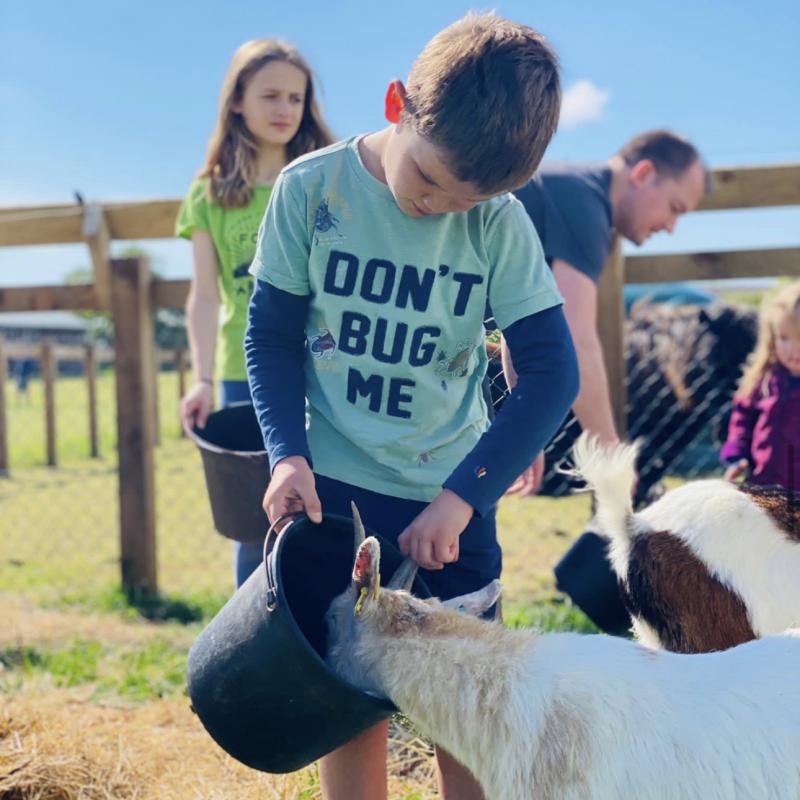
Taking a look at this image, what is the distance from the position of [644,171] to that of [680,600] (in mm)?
1583

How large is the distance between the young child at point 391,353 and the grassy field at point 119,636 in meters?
0.83

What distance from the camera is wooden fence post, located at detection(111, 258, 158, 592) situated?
16.0 ft

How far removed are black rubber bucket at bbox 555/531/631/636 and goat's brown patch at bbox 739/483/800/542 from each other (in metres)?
0.49

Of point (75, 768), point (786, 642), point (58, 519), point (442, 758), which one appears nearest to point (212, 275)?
point (75, 768)

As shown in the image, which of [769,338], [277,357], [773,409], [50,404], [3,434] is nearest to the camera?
[277,357]

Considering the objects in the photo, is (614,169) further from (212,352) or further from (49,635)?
(49,635)

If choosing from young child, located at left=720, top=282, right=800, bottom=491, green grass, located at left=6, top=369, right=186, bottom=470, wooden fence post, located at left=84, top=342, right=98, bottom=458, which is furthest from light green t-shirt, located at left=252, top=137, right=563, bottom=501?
wooden fence post, located at left=84, top=342, right=98, bottom=458

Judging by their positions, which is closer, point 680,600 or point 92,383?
point 680,600

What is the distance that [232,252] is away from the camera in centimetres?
313

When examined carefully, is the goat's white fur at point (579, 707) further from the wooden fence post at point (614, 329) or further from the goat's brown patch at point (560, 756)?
the wooden fence post at point (614, 329)

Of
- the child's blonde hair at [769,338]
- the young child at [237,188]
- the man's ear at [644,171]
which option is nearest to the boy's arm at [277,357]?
the young child at [237,188]

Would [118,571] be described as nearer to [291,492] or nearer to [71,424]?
[291,492]

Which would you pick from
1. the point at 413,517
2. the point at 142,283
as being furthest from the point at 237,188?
the point at 142,283

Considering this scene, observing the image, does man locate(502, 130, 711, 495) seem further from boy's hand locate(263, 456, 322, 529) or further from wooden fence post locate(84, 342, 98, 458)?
wooden fence post locate(84, 342, 98, 458)
